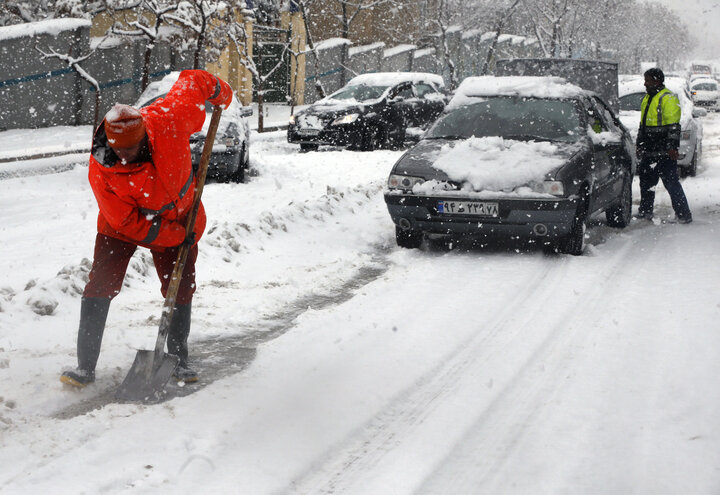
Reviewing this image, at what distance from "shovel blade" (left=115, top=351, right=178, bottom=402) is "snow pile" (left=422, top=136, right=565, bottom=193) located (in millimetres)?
3966

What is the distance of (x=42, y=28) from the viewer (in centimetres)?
2088

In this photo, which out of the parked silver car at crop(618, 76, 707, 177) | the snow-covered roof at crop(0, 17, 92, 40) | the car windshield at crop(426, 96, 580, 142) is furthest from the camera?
the snow-covered roof at crop(0, 17, 92, 40)

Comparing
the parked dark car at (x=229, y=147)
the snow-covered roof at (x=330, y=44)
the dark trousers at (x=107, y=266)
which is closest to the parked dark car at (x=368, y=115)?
the parked dark car at (x=229, y=147)

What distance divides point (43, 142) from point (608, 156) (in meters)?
13.4

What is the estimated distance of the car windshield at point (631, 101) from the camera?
16.7 meters

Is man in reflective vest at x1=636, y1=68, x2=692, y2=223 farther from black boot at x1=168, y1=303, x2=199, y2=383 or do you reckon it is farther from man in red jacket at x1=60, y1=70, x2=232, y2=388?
black boot at x1=168, y1=303, x2=199, y2=383

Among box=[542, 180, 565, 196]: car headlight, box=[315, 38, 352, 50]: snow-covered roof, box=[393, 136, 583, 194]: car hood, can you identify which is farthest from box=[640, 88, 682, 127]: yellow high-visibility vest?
box=[315, 38, 352, 50]: snow-covered roof

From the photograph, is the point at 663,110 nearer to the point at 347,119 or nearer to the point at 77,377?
the point at 77,377

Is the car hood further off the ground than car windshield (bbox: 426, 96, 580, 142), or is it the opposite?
car windshield (bbox: 426, 96, 580, 142)

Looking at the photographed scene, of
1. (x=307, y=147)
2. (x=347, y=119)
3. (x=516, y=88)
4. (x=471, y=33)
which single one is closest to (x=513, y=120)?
(x=516, y=88)

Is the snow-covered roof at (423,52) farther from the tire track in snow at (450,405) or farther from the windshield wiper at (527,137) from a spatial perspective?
the tire track in snow at (450,405)

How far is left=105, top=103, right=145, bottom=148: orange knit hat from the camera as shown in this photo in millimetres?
4141

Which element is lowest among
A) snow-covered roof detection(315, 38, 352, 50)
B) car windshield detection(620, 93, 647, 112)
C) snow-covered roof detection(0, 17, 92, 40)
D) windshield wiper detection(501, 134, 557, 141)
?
car windshield detection(620, 93, 647, 112)

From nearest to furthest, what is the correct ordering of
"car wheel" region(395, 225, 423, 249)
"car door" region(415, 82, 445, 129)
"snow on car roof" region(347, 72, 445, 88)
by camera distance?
"car wheel" region(395, 225, 423, 249) < "snow on car roof" region(347, 72, 445, 88) < "car door" region(415, 82, 445, 129)
